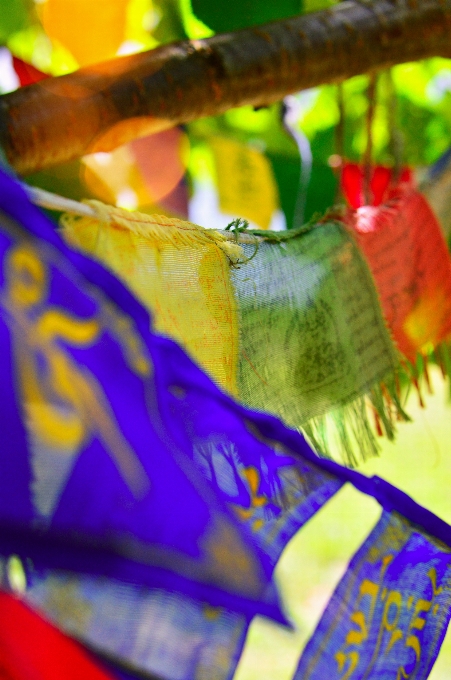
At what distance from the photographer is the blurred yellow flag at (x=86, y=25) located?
80cm

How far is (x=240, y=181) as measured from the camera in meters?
1.16

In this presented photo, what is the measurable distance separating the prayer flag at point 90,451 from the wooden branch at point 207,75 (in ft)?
1.08

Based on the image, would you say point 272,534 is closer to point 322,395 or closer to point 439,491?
point 322,395

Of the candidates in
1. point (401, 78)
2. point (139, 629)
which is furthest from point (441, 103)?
point (139, 629)

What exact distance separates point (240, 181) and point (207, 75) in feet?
1.55

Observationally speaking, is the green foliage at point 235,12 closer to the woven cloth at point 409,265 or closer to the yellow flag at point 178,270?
the woven cloth at point 409,265

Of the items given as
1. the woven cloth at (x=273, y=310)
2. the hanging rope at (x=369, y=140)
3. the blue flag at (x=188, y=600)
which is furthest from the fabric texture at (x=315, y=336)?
the hanging rope at (x=369, y=140)

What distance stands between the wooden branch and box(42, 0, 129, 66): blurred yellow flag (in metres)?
0.18

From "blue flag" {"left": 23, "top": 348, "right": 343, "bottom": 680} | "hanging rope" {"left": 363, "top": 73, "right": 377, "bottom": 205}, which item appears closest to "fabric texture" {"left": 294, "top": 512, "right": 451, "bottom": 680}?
"blue flag" {"left": 23, "top": 348, "right": 343, "bottom": 680}

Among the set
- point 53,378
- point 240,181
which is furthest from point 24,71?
point 53,378

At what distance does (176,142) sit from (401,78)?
19.0 inches

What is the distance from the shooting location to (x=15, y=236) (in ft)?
0.92

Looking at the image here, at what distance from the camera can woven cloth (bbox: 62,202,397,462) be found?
0.44m

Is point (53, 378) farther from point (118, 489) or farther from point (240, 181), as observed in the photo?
point (240, 181)
